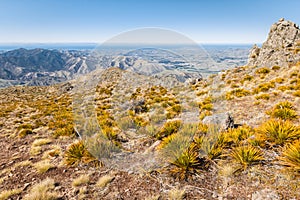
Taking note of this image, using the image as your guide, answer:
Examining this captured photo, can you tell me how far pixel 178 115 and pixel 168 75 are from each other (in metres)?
2.69

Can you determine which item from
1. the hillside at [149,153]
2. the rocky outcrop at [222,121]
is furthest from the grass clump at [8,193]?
the rocky outcrop at [222,121]

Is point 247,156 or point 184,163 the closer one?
point 247,156

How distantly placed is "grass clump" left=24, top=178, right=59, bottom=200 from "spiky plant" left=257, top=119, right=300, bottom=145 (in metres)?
6.71

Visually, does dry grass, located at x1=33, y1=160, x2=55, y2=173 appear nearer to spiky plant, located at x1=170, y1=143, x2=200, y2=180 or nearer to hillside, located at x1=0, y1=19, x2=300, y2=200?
hillside, located at x1=0, y1=19, x2=300, y2=200

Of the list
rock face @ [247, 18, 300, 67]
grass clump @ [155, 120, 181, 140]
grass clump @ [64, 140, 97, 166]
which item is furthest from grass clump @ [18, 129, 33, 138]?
rock face @ [247, 18, 300, 67]

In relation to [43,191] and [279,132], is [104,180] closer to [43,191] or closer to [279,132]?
[43,191]

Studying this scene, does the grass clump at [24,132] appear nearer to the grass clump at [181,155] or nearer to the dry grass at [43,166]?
the dry grass at [43,166]

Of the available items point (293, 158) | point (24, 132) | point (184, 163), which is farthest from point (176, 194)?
point (24, 132)

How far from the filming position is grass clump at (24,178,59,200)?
421 centimetres

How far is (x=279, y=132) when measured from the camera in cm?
509

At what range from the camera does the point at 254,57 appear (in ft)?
89.8

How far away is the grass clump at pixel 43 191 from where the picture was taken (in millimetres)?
4207

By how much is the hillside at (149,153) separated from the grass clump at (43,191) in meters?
0.03

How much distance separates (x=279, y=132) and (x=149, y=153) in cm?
434
